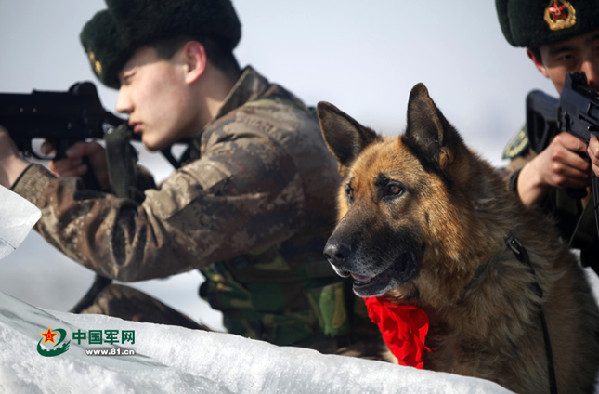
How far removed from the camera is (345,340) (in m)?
2.50

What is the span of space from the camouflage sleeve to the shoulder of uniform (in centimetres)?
114

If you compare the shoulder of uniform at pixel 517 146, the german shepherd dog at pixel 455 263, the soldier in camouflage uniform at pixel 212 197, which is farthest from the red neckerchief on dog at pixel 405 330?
the shoulder of uniform at pixel 517 146

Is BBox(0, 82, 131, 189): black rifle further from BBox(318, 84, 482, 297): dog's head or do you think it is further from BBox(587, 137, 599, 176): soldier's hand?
BBox(587, 137, 599, 176): soldier's hand

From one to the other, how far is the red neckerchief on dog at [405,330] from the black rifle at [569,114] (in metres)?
0.69

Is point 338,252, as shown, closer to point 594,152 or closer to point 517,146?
point 594,152

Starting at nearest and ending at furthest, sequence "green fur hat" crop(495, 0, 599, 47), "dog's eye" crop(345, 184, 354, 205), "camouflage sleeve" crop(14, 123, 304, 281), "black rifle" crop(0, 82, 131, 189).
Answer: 1. "dog's eye" crop(345, 184, 354, 205)
2. "green fur hat" crop(495, 0, 599, 47)
3. "camouflage sleeve" crop(14, 123, 304, 281)
4. "black rifle" crop(0, 82, 131, 189)

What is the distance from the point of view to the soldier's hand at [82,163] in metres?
3.27

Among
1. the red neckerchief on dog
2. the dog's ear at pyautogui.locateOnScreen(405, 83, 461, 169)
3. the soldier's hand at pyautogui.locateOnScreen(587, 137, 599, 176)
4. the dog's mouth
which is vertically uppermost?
the dog's ear at pyautogui.locateOnScreen(405, 83, 461, 169)

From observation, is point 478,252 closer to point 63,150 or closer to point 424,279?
point 424,279

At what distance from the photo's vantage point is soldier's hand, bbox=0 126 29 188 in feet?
8.49

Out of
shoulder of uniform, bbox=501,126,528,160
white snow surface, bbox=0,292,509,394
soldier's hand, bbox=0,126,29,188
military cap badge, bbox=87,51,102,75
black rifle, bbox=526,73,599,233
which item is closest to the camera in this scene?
white snow surface, bbox=0,292,509,394

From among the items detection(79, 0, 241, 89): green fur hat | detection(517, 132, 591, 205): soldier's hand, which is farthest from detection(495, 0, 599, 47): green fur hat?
detection(79, 0, 241, 89): green fur hat

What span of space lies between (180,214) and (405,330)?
1.08m

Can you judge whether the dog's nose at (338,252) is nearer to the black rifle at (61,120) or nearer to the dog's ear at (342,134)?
the dog's ear at (342,134)
